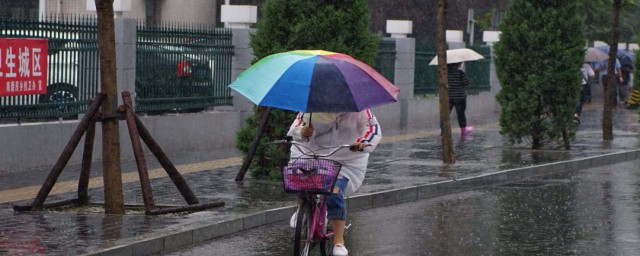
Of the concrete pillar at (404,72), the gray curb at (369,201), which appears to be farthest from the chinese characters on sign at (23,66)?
the concrete pillar at (404,72)

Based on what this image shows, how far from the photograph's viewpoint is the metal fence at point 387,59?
1032 inches

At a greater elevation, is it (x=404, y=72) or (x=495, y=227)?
(x=404, y=72)

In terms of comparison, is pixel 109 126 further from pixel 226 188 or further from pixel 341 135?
pixel 341 135

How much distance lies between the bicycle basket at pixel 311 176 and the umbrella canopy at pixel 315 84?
0.51m

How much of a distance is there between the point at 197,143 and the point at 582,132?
8993 millimetres

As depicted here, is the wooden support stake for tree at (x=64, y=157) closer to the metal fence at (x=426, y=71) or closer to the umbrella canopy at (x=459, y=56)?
the umbrella canopy at (x=459, y=56)

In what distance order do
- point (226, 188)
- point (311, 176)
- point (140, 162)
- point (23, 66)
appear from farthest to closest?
point (23, 66)
point (226, 188)
point (140, 162)
point (311, 176)

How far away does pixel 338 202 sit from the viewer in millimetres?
9508

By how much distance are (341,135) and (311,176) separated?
2.72 feet

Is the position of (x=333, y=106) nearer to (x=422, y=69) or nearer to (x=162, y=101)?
(x=162, y=101)

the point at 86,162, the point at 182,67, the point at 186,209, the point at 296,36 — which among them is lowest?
the point at 186,209

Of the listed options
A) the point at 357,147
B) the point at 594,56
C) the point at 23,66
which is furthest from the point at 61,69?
the point at 594,56

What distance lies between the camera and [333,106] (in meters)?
9.20

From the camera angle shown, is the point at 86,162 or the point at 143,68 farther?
the point at 143,68
